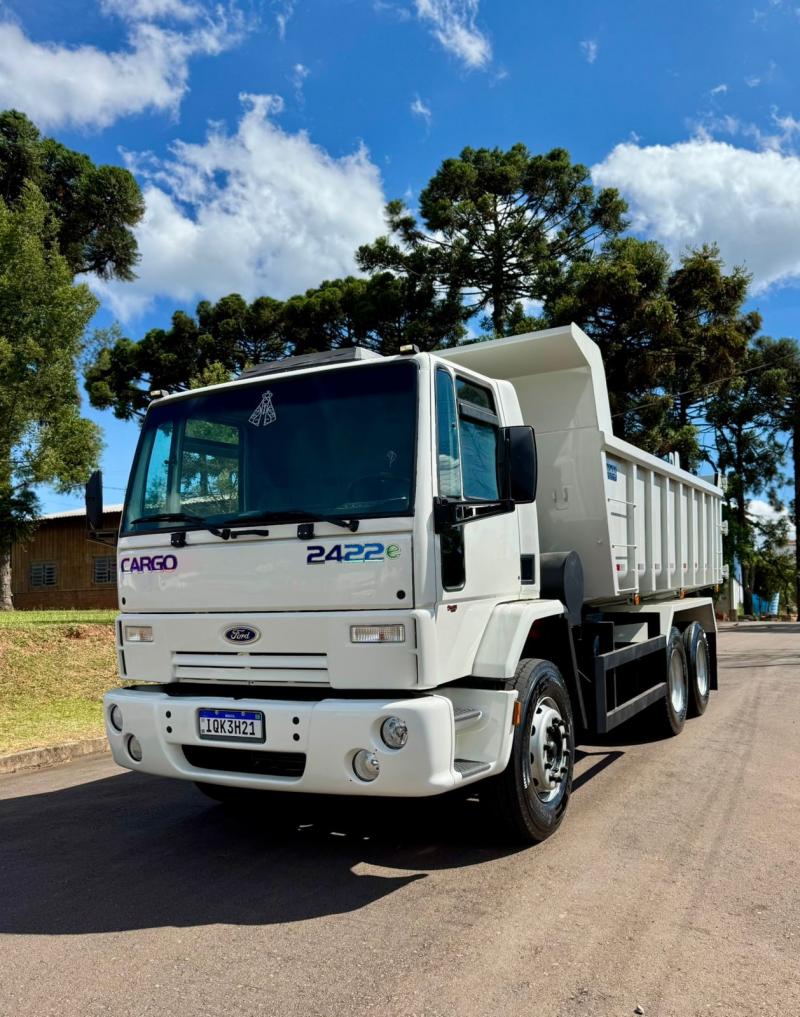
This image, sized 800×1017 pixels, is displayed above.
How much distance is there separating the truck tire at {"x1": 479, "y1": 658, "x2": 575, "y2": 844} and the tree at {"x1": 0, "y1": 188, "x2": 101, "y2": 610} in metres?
13.7

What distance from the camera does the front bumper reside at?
13.5 feet

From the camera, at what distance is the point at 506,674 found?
4.59 metres

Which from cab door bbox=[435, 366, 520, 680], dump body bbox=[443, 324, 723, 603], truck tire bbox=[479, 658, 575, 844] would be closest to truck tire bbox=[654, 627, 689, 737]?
dump body bbox=[443, 324, 723, 603]

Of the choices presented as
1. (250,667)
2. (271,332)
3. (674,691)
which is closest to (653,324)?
(271,332)

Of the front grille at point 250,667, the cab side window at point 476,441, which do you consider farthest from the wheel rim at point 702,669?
the front grille at point 250,667

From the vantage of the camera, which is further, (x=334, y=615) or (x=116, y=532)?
(x=116, y=532)

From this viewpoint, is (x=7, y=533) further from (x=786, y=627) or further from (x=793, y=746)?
(x=786, y=627)

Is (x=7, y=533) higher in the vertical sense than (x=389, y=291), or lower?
lower

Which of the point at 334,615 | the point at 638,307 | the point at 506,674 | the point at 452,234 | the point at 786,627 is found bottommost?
the point at 786,627

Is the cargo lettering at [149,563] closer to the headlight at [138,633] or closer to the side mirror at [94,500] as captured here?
the headlight at [138,633]

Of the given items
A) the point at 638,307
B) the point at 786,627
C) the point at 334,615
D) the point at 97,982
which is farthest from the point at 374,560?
the point at 786,627

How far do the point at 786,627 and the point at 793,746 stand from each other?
2512 centimetres

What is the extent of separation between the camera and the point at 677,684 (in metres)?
8.47

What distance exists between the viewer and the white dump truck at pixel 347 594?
425 cm
